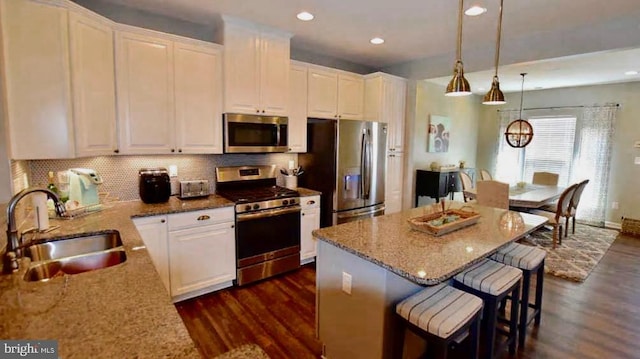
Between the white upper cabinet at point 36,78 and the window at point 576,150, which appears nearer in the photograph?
the white upper cabinet at point 36,78

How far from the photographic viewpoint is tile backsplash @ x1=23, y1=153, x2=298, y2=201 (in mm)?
2590

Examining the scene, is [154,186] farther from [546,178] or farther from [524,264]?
[546,178]

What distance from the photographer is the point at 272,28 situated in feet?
11.0

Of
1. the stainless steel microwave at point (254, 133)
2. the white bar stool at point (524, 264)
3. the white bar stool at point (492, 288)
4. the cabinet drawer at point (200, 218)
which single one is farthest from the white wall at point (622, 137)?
the cabinet drawer at point (200, 218)

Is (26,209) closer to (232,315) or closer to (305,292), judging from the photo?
(232,315)

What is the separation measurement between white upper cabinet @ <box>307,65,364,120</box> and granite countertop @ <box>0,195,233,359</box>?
9.20 ft

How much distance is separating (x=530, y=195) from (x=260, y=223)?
4.21 metres

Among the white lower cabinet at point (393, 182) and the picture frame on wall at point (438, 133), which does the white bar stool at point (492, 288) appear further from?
the picture frame on wall at point (438, 133)

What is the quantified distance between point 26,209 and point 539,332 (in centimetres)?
398

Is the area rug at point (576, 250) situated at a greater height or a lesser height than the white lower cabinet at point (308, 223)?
lesser

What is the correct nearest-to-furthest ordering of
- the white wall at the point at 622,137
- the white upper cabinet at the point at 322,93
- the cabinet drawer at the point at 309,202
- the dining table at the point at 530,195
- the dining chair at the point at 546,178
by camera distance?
the cabinet drawer at the point at 309,202, the white upper cabinet at the point at 322,93, the dining table at the point at 530,195, the white wall at the point at 622,137, the dining chair at the point at 546,178

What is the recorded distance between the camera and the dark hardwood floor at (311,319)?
7.72 feet

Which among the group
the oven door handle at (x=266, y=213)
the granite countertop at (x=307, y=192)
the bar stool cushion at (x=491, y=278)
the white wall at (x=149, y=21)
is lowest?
the bar stool cushion at (x=491, y=278)

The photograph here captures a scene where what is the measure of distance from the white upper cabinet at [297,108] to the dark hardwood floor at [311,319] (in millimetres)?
1496
